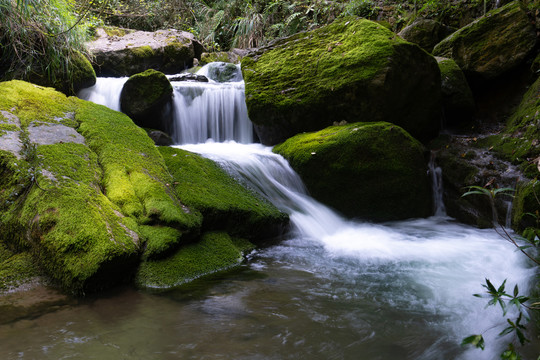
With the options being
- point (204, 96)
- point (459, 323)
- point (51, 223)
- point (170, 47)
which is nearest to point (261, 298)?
point (459, 323)

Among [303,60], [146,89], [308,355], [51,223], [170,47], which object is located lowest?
[308,355]

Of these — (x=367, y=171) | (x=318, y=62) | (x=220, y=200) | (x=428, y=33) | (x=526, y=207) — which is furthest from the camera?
(x=428, y=33)

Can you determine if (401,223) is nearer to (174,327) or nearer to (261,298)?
(261,298)

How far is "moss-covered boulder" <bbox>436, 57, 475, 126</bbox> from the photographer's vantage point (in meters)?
7.04

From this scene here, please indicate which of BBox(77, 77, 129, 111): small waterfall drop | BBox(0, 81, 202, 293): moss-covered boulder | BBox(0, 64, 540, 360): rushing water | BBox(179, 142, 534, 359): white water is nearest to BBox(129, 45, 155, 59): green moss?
BBox(77, 77, 129, 111): small waterfall drop

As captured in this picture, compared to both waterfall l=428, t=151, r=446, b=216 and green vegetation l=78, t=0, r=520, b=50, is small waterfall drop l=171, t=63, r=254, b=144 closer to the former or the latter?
waterfall l=428, t=151, r=446, b=216

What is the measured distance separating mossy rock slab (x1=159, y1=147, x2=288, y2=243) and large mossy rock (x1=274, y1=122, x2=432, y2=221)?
52.7 inches

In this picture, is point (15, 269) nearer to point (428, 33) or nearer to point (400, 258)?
point (400, 258)

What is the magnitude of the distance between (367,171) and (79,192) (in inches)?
160

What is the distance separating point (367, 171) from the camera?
5629 millimetres

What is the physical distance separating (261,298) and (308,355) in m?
0.82

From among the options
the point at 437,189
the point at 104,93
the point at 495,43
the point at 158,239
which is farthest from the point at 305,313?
the point at 495,43

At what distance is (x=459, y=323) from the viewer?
245cm

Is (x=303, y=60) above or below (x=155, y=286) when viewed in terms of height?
above
